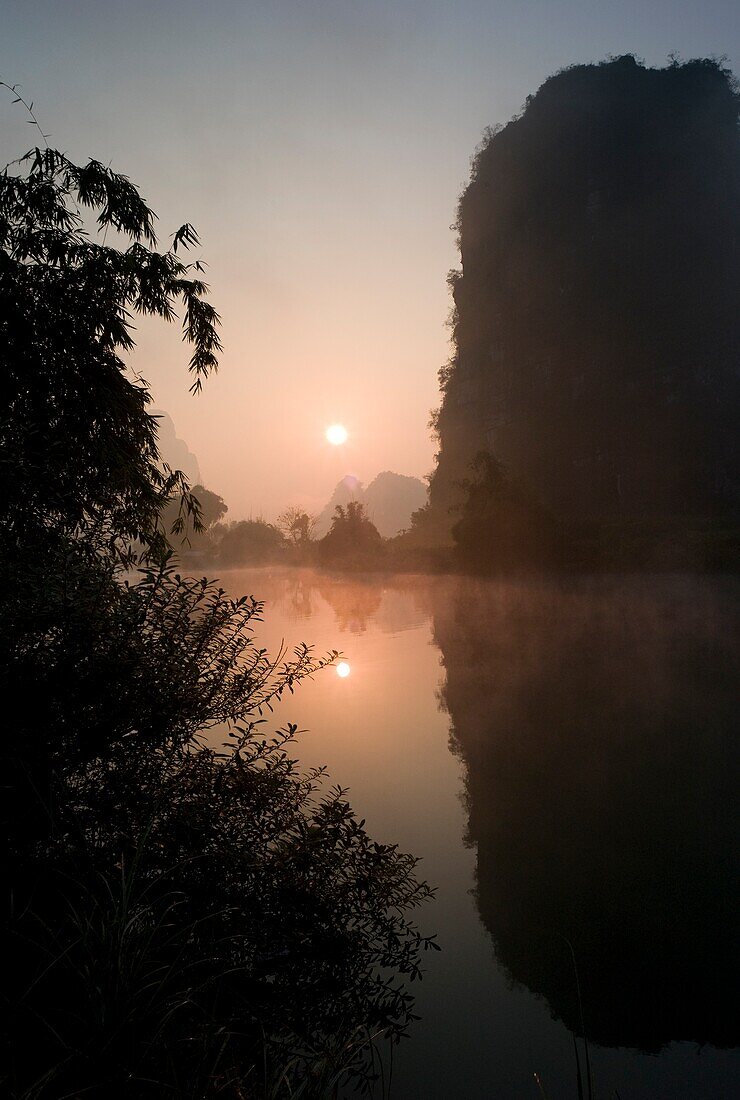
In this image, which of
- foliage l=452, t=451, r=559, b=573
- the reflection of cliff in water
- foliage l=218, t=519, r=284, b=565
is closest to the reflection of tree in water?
foliage l=452, t=451, r=559, b=573

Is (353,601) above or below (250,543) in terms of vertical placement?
below

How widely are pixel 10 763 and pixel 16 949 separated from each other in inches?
45.8

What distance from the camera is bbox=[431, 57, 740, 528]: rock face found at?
5950cm

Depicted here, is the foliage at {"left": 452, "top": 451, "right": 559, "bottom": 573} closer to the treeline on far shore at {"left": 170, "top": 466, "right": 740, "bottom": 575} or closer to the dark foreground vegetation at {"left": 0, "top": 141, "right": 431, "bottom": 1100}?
the treeline on far shore at {"left": 170, "top": 466, "right": 740, "bottom": 575}

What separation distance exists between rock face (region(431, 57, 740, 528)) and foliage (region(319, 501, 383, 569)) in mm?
14299

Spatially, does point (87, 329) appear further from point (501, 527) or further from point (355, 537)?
point (355, 537)

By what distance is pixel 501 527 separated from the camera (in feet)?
134

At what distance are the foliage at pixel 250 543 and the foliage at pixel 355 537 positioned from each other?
31244mm

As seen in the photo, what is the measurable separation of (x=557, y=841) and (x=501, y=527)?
114 feet

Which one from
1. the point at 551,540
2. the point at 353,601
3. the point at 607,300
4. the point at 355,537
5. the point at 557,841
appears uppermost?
the point at 607,300

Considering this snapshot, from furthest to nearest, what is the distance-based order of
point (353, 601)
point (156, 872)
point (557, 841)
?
point (353, 601)
point (557, 841)
point (156, 872)

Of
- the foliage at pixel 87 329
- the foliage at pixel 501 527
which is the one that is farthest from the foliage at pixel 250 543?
the foliage at pixel 87 329

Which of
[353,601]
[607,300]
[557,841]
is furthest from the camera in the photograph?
[607,300]

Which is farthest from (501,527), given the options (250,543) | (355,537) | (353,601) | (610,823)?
(250,543)
